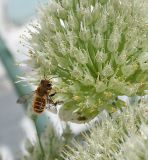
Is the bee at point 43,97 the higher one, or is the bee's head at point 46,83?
the bee's head at point 46,83

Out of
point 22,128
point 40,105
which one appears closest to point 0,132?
point 22,128

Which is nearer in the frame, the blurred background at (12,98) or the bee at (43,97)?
the bee at (43,97)

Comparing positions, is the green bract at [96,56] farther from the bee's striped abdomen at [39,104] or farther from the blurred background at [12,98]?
the blurred background at [12,98]

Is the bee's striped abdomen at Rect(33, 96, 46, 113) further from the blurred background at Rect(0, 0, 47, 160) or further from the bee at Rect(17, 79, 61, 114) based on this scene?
the blurred background at Rect(0, 0, 47, 160)

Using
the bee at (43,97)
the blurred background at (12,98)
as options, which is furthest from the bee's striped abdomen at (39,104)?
the blurred background at (12,98)

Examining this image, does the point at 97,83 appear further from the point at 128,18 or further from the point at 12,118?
the point at 12,118

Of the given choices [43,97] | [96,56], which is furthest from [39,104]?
[96,56]

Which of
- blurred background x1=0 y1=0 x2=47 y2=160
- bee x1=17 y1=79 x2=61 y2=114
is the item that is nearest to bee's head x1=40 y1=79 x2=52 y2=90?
bee x1=17 y1=79 x2=61 y2=114
